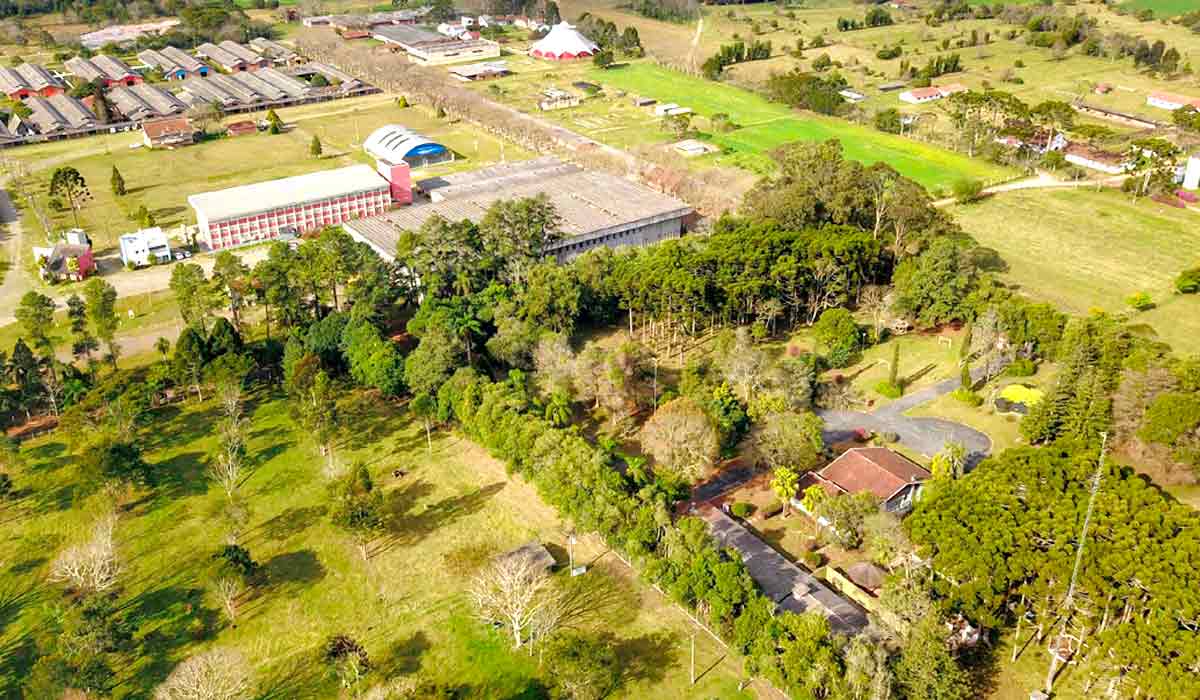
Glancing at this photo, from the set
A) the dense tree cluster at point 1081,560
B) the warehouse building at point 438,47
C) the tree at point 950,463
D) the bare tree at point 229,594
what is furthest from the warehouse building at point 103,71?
the dense tree cluster at point 1081,560

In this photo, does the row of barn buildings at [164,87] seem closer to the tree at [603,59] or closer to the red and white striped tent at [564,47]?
the red and white striped tent at [564,47]

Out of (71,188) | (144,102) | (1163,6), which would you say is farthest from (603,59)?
(1163,6)

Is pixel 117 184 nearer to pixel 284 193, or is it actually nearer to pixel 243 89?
pixel 284 193

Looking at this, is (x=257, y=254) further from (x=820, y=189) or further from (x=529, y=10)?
(x=529, y=10)

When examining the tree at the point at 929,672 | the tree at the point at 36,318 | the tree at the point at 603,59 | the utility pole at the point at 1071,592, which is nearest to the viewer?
the tree at the point at 929,672

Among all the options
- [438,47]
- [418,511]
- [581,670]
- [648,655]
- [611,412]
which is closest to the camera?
[581,670]

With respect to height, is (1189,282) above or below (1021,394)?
above

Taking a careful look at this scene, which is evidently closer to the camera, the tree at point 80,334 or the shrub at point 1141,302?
the tree at point 80,334
